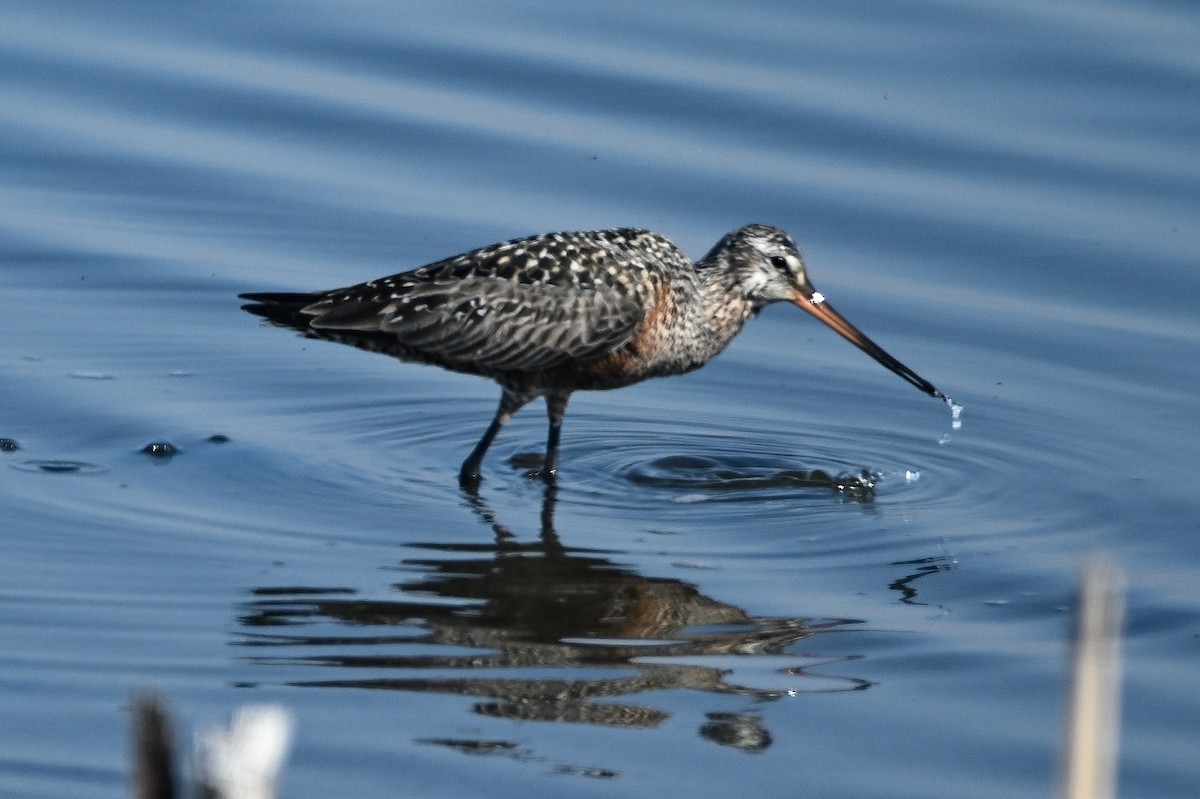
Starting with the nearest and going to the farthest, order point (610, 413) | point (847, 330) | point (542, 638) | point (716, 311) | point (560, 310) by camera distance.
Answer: point (542, 638)
point (560, 310)
point (716, 311)
point (847, 330)
point (610, 413)

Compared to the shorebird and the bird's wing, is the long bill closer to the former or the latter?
the shorebird

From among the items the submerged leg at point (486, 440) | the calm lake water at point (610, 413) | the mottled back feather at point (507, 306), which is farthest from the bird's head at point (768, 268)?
the submerged leg at point (486, 440)

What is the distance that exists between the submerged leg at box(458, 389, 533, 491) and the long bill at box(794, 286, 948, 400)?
114cm

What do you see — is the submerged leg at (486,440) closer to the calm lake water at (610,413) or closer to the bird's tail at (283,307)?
the calm lake water at (610,413)

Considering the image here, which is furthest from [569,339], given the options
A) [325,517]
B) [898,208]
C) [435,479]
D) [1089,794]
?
[1089,794]

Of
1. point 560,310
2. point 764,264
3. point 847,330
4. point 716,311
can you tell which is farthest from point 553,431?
point 847,330

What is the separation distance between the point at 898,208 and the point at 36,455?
15.1 ft

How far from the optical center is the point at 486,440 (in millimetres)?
7484

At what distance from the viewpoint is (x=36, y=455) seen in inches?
283

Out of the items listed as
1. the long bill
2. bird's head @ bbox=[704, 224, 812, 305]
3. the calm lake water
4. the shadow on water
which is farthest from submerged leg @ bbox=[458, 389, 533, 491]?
the long bill

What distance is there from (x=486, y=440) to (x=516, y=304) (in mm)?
530

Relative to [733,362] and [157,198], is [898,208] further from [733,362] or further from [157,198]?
[157,198]

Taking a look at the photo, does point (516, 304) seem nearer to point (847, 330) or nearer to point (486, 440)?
point (486, 440)

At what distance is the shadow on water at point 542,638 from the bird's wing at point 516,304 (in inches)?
42.3
